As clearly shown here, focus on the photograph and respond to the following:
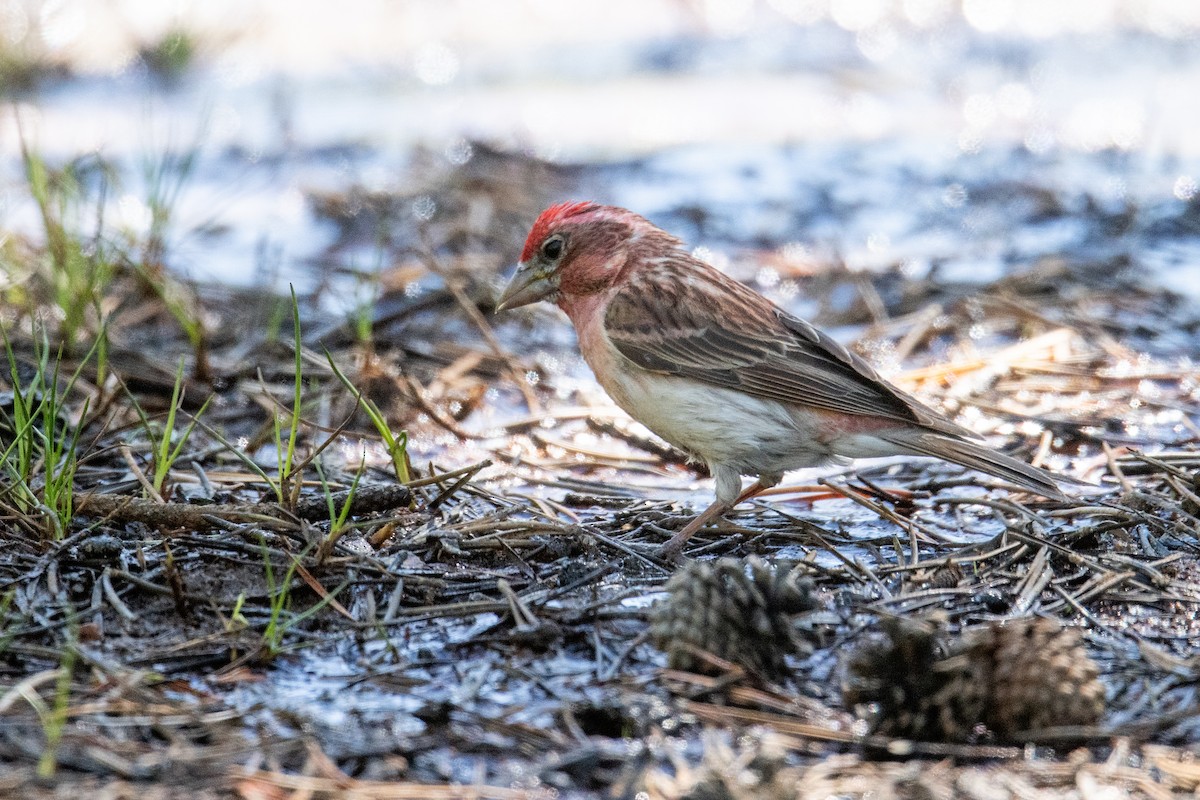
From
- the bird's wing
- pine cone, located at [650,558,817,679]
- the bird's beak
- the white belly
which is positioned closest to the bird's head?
the bird's beak

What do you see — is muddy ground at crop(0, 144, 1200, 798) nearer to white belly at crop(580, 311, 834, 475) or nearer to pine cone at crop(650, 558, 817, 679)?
pine cone at crop(650, 558, 817, 679)

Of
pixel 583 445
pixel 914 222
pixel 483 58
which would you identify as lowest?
pixel 583 445

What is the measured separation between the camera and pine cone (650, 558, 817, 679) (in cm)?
351

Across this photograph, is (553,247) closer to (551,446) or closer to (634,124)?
(551,446)

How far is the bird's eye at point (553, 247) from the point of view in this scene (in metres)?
5.57

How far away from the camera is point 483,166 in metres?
9.91

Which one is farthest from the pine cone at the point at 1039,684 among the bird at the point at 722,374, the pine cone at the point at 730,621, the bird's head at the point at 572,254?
the bird's head at the point at 572,254

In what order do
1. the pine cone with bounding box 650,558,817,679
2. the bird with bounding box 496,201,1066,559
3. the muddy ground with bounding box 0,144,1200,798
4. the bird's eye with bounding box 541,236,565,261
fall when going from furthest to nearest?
the bird's eye with bounding box 541,236,565,261 → the bird with bounding box 496,201,1066,559 → the pine cone with bounding box 650,558,817,679 → the muddy ground with bounding box 0,144,1200,798

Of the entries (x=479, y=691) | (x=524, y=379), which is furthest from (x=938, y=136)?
(x=479, y=691)

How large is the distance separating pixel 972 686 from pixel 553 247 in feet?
9.57

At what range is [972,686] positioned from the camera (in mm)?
3244

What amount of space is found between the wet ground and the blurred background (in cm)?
5

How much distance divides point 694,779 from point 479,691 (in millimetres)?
728

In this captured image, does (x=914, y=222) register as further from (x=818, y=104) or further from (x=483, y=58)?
(x=483, y=58)
